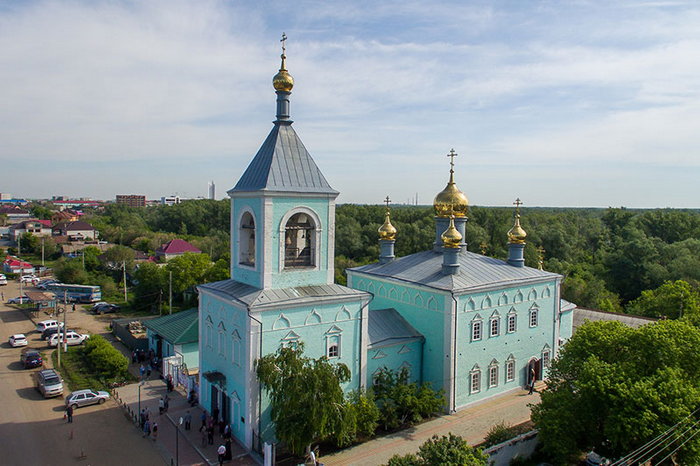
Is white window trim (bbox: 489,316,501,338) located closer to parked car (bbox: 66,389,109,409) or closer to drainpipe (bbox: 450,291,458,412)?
drainpipe (bbox: 450,291,458,412)

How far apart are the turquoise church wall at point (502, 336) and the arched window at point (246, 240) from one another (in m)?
6.94

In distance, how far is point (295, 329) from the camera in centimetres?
1329

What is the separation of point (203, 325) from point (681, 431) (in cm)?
1271

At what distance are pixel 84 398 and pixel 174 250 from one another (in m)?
35.2

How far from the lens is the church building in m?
13.1

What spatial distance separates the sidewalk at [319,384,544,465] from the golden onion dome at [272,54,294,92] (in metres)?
10.4

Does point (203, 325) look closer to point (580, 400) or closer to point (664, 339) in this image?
point (580, 400)

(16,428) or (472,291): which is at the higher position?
(472,291)

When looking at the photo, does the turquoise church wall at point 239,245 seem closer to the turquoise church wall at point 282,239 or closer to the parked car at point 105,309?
the turquoise church wall at point 282,239

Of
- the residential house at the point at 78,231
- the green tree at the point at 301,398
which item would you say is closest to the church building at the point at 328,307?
the green tree at the point at 301,398

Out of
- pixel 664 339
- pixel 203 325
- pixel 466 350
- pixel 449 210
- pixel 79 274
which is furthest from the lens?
pixel 79 274

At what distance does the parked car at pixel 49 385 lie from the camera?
17.6 meters

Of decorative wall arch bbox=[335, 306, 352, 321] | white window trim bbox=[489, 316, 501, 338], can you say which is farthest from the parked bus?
white window trim bbox=[489, 316, 501, 338]

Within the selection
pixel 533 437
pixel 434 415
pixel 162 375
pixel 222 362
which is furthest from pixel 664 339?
pixel 162 375
